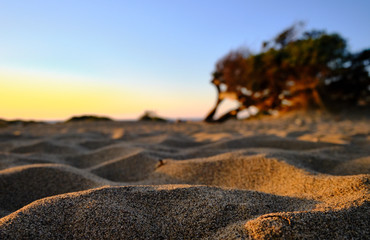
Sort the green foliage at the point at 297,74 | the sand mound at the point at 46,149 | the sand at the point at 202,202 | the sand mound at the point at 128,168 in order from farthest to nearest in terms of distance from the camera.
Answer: the green foliage at the point at 297,74 < the sand mound at the point at 46,149 < the sand mound at the point at 128,168 < the sand at the point at 202,202

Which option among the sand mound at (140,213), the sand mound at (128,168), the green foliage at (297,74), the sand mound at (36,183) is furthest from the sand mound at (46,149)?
the green foliage at (297,74)

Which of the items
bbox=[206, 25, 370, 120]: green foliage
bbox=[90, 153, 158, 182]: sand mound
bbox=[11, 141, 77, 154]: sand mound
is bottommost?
bbox=[90, 153, 158, 182]: sand mound

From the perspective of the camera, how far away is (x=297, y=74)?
6.87 metres

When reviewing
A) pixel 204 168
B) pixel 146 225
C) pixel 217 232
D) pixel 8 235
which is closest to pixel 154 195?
pixel 146 225

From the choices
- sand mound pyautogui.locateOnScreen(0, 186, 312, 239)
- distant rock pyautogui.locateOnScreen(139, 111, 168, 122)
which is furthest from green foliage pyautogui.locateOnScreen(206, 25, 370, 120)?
sand mound pyautogui.locateOnScreen(0, 186, 312, 239)

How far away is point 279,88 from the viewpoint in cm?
743

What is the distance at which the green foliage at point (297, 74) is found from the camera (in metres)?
6.38

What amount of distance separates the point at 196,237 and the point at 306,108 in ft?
23.3

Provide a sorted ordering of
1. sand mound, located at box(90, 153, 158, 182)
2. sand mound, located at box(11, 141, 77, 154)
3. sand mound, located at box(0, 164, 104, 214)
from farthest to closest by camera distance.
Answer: sand mound, located at box(11, 141, 77, 154)
sand mound, located at box(90, 153, 158, 182)
sand mound, located at box(0, 164, 104, 214)

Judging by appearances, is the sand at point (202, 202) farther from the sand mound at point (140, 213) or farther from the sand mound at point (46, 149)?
the sand mound at point (46, 149)

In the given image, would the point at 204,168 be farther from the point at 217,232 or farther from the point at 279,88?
the point at 279,88

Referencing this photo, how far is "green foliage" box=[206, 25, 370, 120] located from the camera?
6.38m

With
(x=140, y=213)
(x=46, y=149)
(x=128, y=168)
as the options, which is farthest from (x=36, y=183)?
(x=46, y=149)

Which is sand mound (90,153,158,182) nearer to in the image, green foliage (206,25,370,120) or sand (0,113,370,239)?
sand (0,113,370,239)
